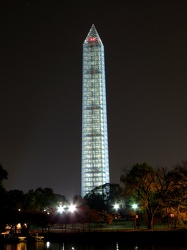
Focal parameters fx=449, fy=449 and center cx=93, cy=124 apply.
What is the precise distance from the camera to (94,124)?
618 feet

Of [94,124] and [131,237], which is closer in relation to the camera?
[131,237]

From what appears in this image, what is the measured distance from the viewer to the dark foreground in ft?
186

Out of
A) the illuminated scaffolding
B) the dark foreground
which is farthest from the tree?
the illuminated scaffolding

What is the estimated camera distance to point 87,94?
634 feet

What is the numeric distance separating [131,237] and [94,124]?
130 m

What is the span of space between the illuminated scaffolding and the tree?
10870 centimetres

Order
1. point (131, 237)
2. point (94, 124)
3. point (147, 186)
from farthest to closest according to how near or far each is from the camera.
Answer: point (94, 124)
point (147, 186)
point (131, 237)

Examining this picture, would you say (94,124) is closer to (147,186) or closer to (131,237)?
(147,186)

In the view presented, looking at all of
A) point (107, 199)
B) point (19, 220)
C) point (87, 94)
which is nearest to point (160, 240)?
point (19, 220)

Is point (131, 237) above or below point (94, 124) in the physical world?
below

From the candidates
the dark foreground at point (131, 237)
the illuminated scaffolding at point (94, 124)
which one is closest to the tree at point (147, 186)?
the dark foreground at point (131, 237)

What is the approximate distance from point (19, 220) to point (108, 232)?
13215mm

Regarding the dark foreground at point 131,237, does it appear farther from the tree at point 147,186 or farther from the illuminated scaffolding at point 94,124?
the illuminated scaffolding at point 94,124

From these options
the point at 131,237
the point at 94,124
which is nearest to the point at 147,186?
the point at 131,237
